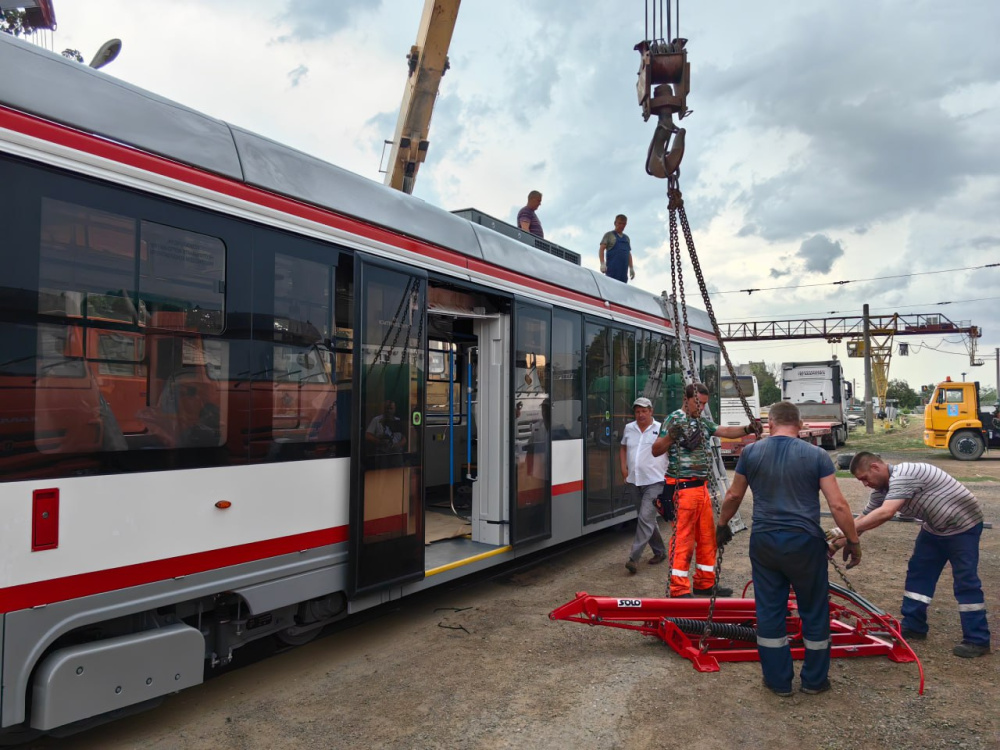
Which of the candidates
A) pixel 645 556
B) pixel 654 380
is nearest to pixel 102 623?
pixel 645 556

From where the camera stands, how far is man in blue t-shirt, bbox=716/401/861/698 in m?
4.13

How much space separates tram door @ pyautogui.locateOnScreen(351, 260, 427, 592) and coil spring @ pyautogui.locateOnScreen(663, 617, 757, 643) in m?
1.84

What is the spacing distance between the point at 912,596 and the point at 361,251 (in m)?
4.64

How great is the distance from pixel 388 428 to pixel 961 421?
2069 centimetres

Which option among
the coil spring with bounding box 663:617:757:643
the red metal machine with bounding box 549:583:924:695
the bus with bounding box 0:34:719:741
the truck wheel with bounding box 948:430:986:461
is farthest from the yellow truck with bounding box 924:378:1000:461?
the bus with bounding box 0:34:719:741

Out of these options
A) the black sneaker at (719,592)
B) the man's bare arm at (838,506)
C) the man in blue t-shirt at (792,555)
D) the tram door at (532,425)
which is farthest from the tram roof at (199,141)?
the black sneaker at (719,592)

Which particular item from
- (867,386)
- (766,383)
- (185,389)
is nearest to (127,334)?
(185,389)

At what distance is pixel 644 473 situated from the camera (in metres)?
7.15

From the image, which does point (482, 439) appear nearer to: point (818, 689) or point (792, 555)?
point (792, 555)

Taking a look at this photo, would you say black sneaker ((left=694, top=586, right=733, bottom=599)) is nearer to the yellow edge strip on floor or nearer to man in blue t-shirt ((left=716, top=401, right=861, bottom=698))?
the yellow edge strip on floor

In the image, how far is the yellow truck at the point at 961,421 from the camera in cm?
2002

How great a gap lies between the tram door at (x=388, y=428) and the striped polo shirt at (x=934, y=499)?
3.33 metres

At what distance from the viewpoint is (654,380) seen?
930 cm

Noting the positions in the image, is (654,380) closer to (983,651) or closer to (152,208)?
(983,651)
